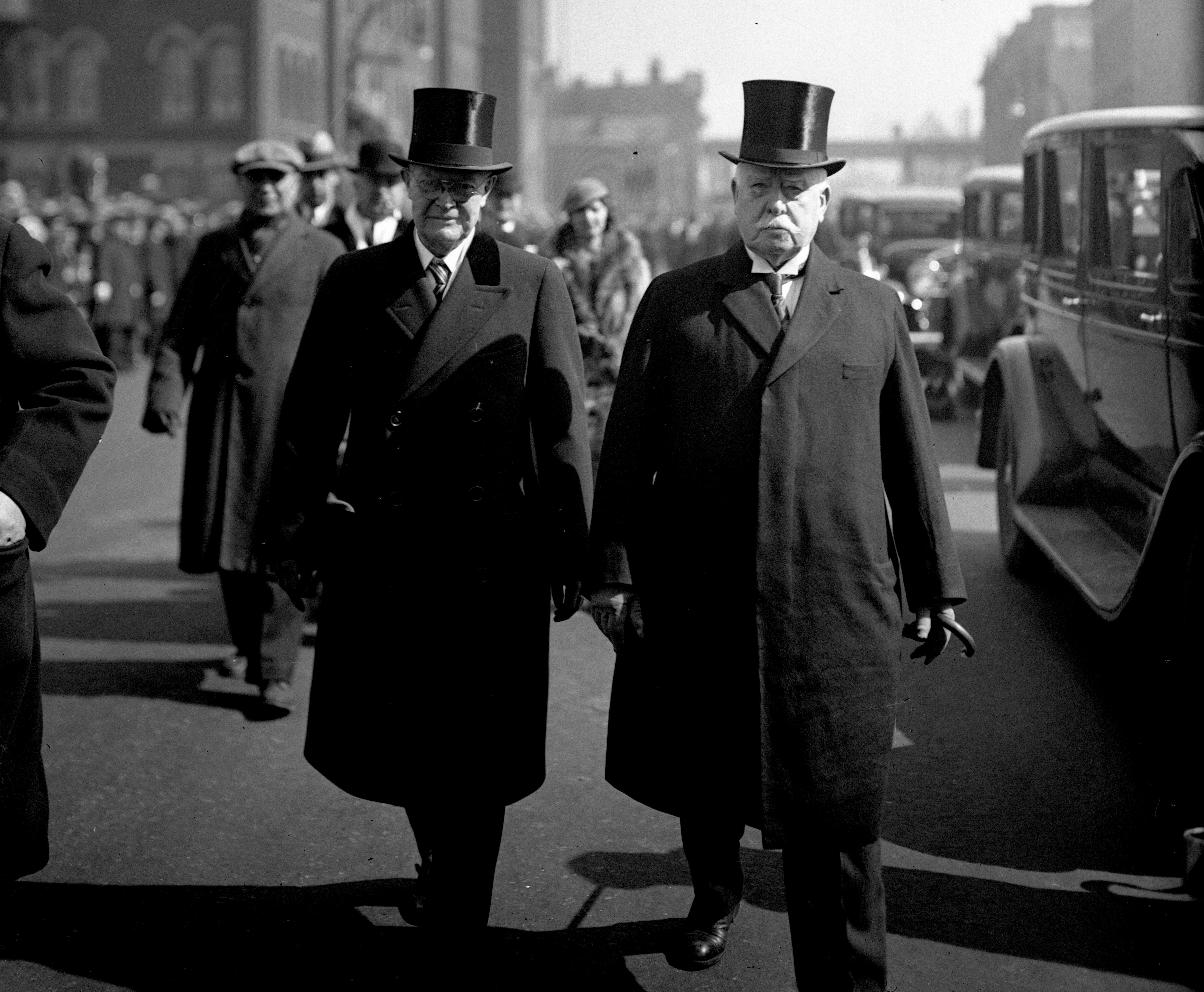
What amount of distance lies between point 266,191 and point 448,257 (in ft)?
9.75

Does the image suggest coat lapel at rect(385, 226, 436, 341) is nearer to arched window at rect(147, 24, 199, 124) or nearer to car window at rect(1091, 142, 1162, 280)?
car window at rect(1091, 142, 1162, 280)

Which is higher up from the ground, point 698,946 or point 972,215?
point 972,215

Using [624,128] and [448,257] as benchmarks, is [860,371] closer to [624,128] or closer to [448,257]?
[448,257]

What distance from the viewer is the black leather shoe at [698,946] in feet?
13.5

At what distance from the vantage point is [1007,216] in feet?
57.3

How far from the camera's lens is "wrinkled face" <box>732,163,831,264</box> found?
388 centimetres

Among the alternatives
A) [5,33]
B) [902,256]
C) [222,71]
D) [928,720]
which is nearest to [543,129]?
[222,71]

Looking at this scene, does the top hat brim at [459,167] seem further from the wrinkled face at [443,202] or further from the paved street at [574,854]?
the paved street at [574,854]

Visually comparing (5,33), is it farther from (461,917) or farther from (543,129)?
(461,917)

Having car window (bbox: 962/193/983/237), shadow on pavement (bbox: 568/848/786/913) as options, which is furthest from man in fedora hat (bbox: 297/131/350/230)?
car window (bbox: 962/193/983/237)

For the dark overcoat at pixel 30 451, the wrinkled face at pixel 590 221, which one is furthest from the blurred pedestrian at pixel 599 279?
the dark overcoat at pixel 30 451

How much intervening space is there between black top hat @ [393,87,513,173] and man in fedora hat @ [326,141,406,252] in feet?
11.2

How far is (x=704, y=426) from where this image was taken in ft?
12.7

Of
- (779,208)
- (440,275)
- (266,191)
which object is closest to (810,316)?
(779,208)
